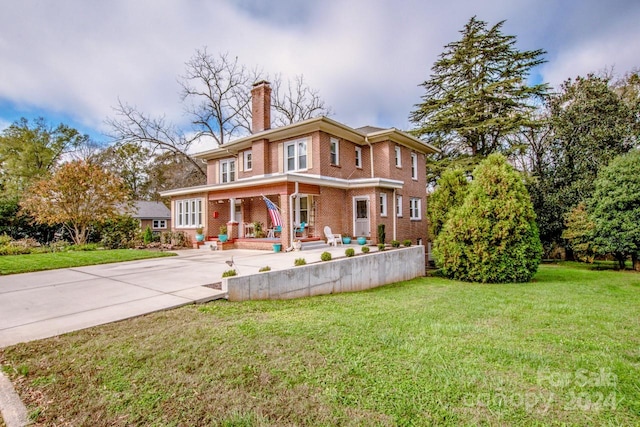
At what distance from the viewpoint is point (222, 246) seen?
14.8 metres

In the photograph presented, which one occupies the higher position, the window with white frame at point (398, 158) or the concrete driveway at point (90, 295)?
the window with white frame at point (398, 158)

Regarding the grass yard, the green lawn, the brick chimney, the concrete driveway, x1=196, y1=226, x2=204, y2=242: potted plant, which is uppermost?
the brick chimney

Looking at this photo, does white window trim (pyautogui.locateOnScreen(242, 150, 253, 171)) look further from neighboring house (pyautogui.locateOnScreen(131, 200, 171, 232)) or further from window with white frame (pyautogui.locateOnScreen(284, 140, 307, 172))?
neighboring house (pyautogui.locateOnScreen(131, 200, 171, 232))

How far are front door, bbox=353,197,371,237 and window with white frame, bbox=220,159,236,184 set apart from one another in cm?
873

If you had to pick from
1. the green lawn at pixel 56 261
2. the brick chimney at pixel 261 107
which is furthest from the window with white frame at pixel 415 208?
the green lawn at pixel 56 261

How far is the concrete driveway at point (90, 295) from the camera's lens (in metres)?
4.50

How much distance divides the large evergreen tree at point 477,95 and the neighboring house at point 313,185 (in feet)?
14.5

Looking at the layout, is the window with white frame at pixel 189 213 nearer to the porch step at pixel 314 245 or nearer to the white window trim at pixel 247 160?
the white window trim at pixel 247 160

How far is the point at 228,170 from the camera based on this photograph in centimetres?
2048

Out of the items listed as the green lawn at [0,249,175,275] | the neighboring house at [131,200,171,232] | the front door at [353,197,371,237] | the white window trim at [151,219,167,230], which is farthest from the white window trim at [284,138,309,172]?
the white window trim at [151,219,167,230]

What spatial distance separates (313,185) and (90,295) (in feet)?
31.9

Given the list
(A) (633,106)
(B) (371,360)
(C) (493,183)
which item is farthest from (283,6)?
(A) (633,106)

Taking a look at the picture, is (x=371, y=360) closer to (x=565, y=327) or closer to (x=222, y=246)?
(x=565, y=327)

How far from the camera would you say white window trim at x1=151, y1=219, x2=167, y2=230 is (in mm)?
33719
